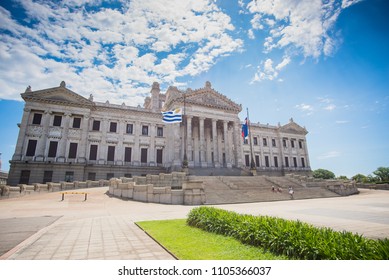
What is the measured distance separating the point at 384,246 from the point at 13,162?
3846 centimetres

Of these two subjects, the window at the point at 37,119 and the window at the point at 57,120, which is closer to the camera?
the window at the point at 37,119

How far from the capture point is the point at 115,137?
119 feet

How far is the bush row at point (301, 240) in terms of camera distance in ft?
10.3

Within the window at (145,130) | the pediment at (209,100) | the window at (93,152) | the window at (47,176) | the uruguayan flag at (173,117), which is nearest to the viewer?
the uruguayan flag at (173,117)

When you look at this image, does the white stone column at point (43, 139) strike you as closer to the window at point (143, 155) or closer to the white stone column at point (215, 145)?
the window at point (143, 155)

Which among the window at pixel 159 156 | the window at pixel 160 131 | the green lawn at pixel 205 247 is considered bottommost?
the green lawn at pixel 205 247

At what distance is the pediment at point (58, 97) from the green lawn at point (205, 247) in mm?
34143

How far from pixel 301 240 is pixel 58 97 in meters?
39.1

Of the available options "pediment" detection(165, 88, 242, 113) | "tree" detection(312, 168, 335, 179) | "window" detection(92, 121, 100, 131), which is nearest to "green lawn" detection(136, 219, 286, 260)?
"pediment" detection(165, 88, 242, 113)

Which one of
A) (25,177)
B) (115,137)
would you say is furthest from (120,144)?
(25,177)

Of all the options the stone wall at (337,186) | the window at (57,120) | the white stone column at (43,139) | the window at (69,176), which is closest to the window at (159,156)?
the window at (69,176)

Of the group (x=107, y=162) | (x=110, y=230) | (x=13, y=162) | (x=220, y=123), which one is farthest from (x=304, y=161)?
(x=13, y=162)
